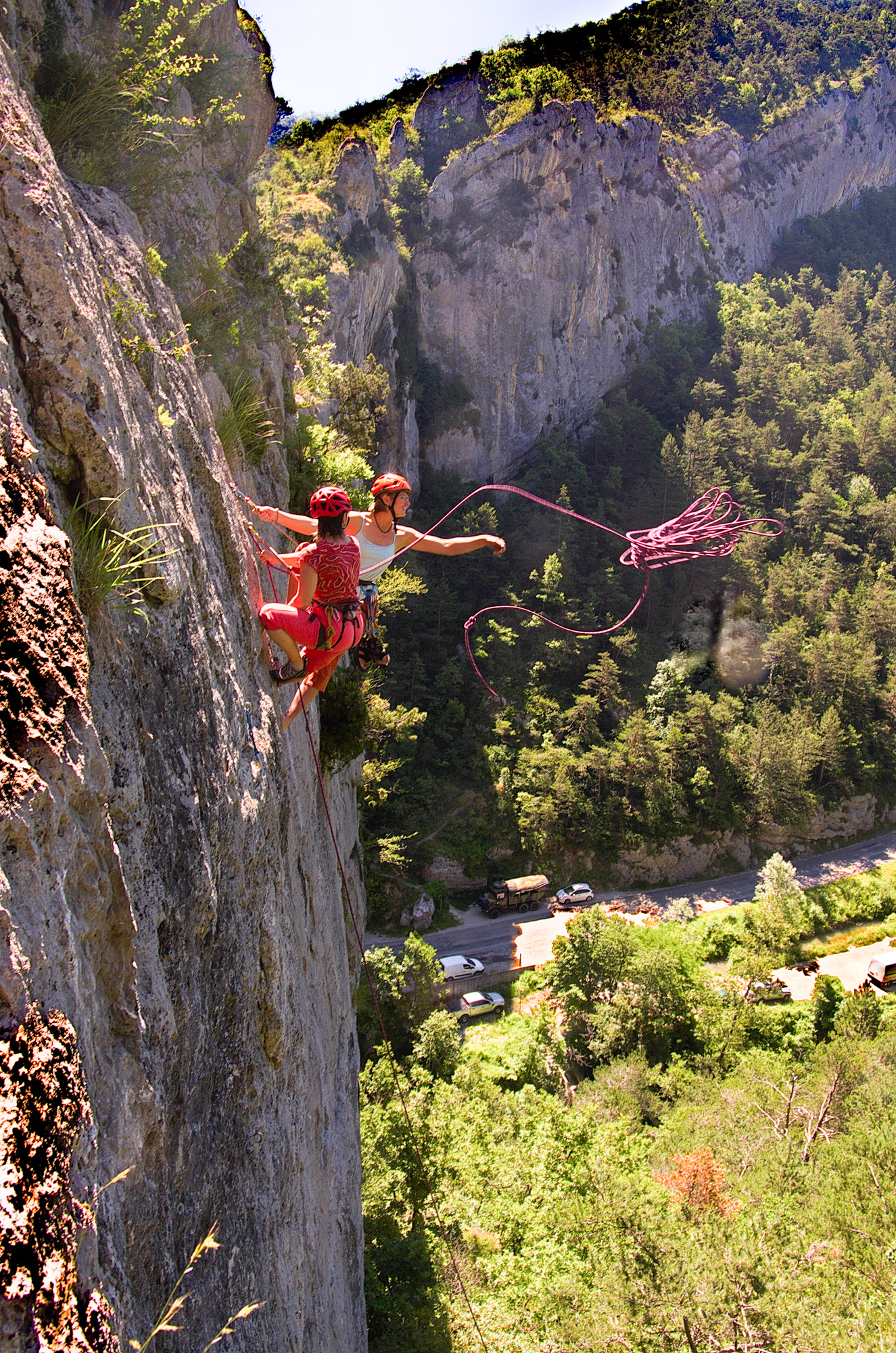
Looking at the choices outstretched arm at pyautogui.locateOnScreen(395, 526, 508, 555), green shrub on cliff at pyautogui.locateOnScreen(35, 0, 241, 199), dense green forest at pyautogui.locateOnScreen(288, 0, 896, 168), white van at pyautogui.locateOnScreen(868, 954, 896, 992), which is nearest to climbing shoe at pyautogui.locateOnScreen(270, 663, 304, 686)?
outstretched arm at pyautogui.locateOnScreen(395, 526, 508, 555)

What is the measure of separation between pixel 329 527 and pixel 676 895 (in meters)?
29.0

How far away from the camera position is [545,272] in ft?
129

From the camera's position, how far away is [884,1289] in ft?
34.2

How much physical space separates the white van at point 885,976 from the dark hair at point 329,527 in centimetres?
2563

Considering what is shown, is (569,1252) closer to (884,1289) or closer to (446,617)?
(884,1289)

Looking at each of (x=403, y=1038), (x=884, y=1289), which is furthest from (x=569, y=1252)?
(x=403, y=1038)

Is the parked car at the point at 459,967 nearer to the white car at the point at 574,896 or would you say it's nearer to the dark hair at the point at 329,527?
the white car at the point at 574,896

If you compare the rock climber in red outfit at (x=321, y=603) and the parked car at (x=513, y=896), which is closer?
the rock climber in red outfit at (x=321, y=603)

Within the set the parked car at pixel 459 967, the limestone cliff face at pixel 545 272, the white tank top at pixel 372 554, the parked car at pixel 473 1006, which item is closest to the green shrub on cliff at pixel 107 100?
the white tank top at pixel 372 554

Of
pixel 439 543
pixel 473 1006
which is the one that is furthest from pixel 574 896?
pixel 439 543

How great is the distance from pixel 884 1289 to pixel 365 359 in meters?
27.5

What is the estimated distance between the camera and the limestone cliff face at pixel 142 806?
1.98 metres

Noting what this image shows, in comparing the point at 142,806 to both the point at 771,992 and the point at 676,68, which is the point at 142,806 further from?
the point at 676,68

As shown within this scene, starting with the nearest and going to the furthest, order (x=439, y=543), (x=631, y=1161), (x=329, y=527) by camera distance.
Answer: (x=329, y=527) < (x=439, y=543) < (x=631, y=1161)
